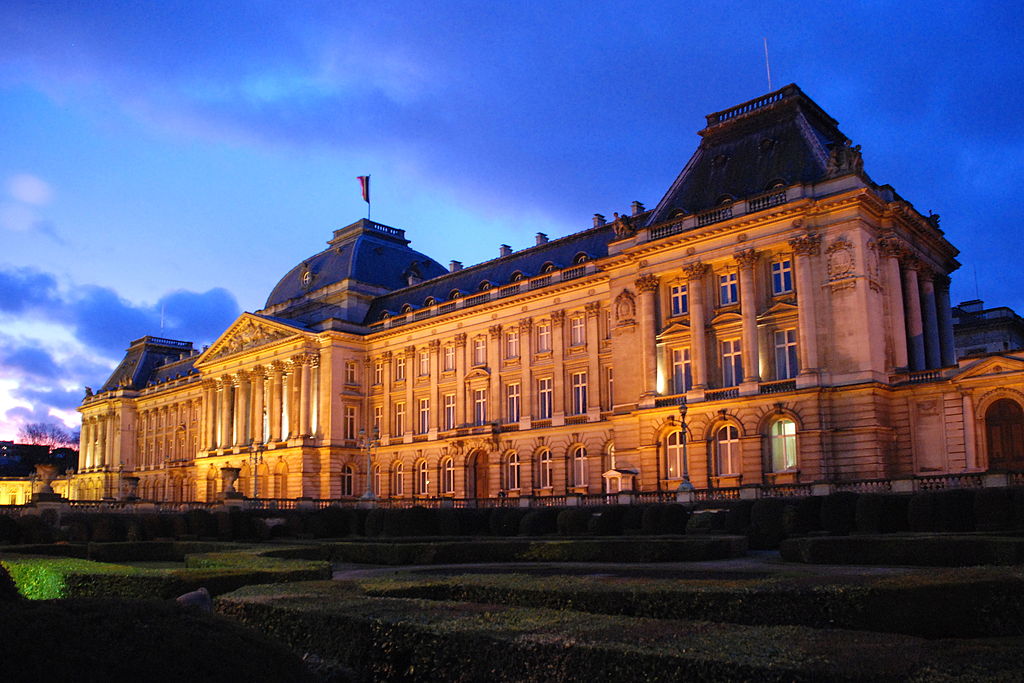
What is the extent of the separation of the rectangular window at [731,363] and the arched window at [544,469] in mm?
15129

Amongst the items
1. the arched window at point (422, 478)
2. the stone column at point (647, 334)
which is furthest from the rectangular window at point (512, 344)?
the stone column at point (647, 334)

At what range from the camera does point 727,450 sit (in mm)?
46812

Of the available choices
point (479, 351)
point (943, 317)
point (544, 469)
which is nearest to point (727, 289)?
point (943, 317)

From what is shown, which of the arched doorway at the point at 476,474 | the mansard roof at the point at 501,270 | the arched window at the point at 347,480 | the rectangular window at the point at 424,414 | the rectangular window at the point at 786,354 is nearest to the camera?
the rectangular window at the point at 786,354

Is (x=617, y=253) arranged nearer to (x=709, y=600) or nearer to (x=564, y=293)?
(x=564, y=293)

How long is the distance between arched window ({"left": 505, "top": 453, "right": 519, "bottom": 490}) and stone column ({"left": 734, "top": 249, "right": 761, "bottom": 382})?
19993 mm

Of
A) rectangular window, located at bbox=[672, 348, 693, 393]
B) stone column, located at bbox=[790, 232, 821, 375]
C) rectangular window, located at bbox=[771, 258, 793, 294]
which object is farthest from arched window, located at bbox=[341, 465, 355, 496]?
stone column, located at bbox=[790, 232, 821, 375]

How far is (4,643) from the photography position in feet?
20.1

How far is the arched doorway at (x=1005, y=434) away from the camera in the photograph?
39625 mm

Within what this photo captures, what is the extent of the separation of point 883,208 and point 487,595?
1513 inches

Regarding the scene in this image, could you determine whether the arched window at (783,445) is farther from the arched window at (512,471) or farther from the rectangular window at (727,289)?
the arched window at (512,471)

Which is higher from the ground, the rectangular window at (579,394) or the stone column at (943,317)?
the stone column at (943,317)

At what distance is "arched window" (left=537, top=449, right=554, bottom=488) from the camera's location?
194 feet

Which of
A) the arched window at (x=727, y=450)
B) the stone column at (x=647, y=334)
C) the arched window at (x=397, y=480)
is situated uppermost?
the stone column at (x=647, y=334)
